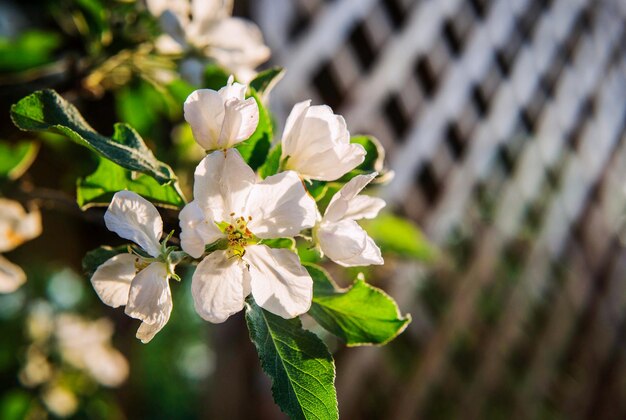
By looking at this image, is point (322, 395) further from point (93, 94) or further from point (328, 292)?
point (93, 94)

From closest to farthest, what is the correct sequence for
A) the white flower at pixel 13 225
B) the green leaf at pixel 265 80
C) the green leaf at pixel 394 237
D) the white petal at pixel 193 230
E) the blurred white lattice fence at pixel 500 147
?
the white petal at pixel 193 230
the green leaf at pixel 265 80
the white flower at pixel 13 225
the green leaf at pixel 394 237
the blurred white lattice fence at pixel 500 147

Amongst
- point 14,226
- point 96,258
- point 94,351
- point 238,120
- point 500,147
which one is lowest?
point 94,351

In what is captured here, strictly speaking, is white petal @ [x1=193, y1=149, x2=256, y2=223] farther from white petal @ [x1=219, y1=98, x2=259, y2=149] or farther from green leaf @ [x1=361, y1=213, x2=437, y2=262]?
green leaf @ [x1=361, y1=213, x2=437, y2=262]

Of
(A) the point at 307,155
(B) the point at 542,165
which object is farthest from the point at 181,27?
(B) the point at 542,165

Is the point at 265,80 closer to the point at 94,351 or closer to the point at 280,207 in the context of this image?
the point at 280,207

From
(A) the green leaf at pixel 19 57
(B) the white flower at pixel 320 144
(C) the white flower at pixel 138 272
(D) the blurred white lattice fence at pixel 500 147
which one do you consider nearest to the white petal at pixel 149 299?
(C) the white flower at pixel 138 272

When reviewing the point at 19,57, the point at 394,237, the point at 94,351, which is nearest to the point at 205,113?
the point at 19,57

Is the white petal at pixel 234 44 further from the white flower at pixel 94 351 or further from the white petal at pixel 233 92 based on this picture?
the white flower at pixel 94 351

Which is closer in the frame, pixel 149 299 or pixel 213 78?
pixel 149 299
